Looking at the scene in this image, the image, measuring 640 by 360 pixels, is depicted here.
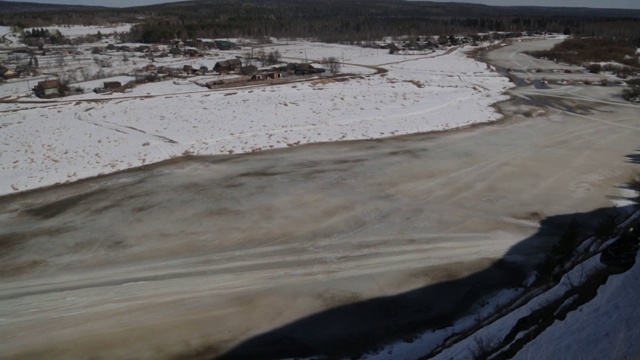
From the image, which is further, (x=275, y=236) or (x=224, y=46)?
(x=224, y=46)

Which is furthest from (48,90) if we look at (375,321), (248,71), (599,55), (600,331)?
(599,55)

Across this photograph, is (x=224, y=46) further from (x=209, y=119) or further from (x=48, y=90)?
(x=209, y=119)

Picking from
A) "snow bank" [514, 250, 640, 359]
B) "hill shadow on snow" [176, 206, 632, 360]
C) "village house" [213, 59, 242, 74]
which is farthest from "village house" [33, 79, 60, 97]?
"snow bank" [514, 250, 640, 359]

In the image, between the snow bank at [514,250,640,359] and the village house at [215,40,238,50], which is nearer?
the snow bank at [514,250,640,359]

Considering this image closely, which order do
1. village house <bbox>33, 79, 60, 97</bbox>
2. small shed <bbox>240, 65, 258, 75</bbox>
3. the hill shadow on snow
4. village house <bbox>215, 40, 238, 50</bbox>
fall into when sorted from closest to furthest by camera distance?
1. the hill shadow on snow
2. village house <bbox>33, 79, 60, 97</bbox>
3. small shed <bbox>240, 65, 258, 75</bbox>
4. village house <bbox>215, 40, 238, 50</bbox>

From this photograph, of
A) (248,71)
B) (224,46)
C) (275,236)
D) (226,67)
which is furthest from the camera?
(224,46)

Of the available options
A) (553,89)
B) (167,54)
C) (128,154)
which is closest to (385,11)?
(167,54)

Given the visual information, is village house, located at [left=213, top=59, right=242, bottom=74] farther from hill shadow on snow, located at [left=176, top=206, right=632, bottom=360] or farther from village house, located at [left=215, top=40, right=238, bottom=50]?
hill shadow on snow, located at [left=176, top=206, right=632, bottom=360]
